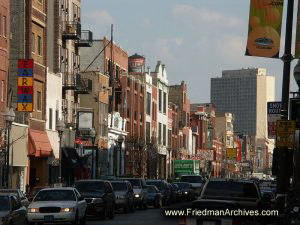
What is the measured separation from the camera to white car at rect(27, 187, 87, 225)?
3394 cm

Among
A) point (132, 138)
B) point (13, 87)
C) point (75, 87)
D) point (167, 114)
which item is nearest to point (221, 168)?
point (167, 114)

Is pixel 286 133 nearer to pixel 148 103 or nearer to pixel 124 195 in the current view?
pixel 124 195

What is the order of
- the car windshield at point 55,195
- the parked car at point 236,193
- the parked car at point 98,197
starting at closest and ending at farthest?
the parked car at point 236,193, the car windshield at point 55,195, the parked car at point 98,197

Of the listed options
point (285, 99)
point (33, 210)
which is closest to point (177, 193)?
point (33, 210)

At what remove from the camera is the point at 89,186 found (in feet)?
140

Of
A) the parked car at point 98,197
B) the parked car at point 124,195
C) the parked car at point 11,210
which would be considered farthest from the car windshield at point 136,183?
the parked car at point 11,210

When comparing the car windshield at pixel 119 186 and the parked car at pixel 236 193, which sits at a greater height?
the parked car at pixel 236 193

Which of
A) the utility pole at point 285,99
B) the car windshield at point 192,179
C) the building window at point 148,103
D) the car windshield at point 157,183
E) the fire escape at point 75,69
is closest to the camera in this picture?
the utility pole at point 285,99

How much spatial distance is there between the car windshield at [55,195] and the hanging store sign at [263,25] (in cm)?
1249

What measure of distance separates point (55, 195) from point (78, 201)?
2.98 ft

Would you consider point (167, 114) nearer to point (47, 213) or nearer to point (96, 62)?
point (96, 62)

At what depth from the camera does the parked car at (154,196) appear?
5912cm

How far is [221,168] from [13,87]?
12747cm

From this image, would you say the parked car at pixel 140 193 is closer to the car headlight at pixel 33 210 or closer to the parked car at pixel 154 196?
the parked car at pixel 154 196
